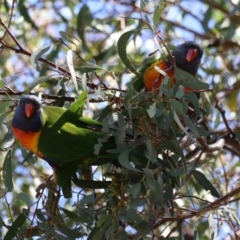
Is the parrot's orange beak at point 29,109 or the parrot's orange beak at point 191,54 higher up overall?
the parrot's orange beak at point 191,54

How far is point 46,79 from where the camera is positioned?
1.96 m

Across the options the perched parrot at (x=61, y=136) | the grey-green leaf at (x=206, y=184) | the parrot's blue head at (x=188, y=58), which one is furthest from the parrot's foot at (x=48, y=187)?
the parrot's blue head at (x=188, y=58)

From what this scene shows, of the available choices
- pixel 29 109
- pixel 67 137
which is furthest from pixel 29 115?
pixel 67 137

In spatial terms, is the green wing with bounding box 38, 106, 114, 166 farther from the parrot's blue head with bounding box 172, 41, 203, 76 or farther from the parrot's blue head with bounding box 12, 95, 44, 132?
the parrot's blue head with bounding box 172, 41, 203, 76

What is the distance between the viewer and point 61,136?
190cm

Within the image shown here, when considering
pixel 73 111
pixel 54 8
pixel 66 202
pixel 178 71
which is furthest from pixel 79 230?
pixel 54 8

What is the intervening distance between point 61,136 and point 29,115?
0.11m

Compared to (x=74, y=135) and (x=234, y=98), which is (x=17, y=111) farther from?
(x=234, y=98)

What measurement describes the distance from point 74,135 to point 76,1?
74.9 inches

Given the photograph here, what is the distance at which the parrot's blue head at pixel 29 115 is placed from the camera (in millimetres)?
1906

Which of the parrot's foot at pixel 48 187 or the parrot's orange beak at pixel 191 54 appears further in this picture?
the parrot's orange beak at pixel 191 54

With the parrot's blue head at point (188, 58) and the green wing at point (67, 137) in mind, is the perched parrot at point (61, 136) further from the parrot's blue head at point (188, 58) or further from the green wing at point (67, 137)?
the parrot's blue head at point (188, 58)

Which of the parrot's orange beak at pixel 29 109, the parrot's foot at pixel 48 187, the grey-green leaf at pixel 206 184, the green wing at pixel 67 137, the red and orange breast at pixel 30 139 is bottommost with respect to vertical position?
the grey-green leaf at pixel 206 184

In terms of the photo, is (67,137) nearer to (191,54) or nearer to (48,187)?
(48,187)
